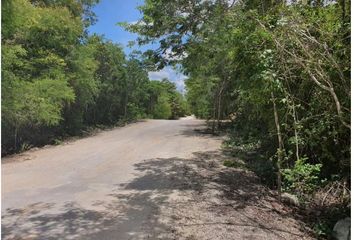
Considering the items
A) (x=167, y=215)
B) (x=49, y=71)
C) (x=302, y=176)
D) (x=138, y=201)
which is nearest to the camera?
(x=167, y=215)

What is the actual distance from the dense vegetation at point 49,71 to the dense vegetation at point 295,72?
4071mm

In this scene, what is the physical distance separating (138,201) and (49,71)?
1288cm

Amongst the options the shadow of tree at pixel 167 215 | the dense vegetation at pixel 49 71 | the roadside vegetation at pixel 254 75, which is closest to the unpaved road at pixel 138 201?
the shadow of tree at pixel 167 215

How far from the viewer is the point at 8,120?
51.1 ft

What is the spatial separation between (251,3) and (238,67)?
5.85 ft

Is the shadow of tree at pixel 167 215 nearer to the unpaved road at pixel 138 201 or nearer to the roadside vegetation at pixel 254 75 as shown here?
the unpaved road at pixel 138 201

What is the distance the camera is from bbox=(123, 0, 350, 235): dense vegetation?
21.1 feet

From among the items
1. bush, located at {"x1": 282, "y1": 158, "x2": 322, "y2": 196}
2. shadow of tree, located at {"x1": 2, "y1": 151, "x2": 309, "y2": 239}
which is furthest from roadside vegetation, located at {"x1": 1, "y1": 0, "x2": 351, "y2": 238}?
shadow of tree, located at {"x1": 2, "y1": 151, "x2": 309, "y2": 239}

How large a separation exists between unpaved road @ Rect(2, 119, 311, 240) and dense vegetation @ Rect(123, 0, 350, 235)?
0.87 meters

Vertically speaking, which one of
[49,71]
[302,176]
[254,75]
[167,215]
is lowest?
[167,215]

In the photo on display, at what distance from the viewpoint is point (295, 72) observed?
25.5 ft

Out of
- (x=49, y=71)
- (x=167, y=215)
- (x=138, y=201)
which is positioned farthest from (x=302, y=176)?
(x=49, y=71)

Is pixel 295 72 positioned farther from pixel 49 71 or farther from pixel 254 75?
pixel 49 71

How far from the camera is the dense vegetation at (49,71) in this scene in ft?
46.0
